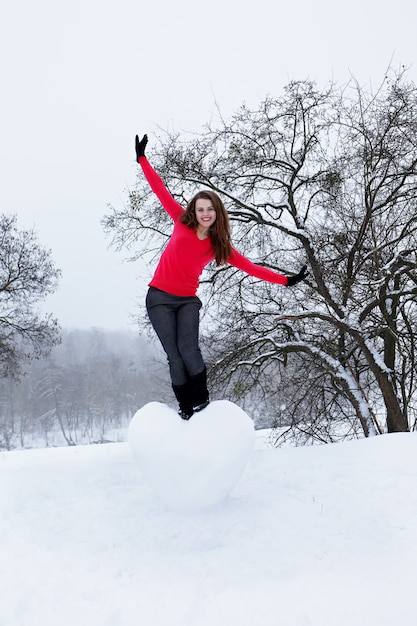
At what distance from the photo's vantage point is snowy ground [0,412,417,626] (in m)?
2.04

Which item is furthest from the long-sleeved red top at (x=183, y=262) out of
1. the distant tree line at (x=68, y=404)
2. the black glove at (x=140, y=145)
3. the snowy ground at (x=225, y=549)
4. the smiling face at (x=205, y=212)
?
the distant tree line at (x=68, y=404)

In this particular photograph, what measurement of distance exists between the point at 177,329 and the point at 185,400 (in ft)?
1.83

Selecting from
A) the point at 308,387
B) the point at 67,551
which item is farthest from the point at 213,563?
the point at 308,387

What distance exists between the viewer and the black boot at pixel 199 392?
3.27m

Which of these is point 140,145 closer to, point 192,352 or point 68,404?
point 192,352

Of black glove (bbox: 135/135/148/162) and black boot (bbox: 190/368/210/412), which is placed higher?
black glove (bbox: 135/135/148/162)

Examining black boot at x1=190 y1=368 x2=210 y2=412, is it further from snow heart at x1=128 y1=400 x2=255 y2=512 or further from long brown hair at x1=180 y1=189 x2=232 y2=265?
long brown hair at x1=180 y1=189 x2=232 y2=265

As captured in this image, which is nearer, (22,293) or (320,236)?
(320,236)

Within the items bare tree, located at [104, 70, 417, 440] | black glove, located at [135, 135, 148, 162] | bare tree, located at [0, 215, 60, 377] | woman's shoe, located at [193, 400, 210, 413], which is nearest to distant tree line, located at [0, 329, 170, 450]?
bare tree, located at [0, 215, 60, 377]

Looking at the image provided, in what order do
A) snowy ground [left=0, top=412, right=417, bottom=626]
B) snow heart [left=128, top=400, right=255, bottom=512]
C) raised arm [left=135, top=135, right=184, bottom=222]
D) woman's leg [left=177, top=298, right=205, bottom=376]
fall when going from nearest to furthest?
snowy ground [left=0, top=412, right=417, bottom=626] → snow heart [left=128, top=400, right=255, bottom=512] → woman's leg [left=177, top=298, right=205, bottom=376] → raised arm [left=135, top=135, right=184, bottom=222]

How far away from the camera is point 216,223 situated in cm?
343

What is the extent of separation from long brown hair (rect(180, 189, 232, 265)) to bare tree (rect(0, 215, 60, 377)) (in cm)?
1077

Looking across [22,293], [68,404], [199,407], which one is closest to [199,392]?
[199,407]

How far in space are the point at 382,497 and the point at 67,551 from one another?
6.84 feet
